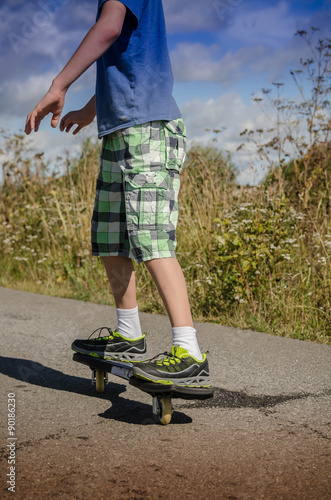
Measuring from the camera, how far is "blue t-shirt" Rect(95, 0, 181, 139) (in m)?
2.51

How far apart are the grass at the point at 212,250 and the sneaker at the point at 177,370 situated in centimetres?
179

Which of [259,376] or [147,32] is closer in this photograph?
[147,32]

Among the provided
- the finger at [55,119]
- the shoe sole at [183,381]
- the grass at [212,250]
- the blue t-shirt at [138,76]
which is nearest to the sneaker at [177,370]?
the shoe sole at [183,381]

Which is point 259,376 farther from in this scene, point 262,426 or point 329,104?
point 329,104

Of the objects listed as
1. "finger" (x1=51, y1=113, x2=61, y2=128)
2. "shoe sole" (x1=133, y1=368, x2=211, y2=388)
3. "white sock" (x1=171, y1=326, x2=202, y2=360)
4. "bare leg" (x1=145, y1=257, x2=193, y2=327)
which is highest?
"finger" (x1=51, y1=113, x2=61, y2=128)

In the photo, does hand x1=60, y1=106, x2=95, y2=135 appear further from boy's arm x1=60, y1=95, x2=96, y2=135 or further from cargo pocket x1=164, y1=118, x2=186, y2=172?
cargo pocket x1=164, y1=118, x2=186, y2=172

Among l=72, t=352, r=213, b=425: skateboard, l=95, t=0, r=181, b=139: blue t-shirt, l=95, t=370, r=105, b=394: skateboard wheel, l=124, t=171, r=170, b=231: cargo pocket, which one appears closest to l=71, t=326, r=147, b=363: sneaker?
l=95, t=370, r=105, b=394: skateboard wheel

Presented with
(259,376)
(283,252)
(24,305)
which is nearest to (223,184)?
(283,252)

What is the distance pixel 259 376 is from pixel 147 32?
1.84 metres

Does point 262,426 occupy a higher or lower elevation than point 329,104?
lower

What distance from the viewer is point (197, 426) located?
238cm

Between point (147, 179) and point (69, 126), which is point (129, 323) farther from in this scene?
point (69, 126)

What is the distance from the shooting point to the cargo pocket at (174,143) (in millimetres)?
2549

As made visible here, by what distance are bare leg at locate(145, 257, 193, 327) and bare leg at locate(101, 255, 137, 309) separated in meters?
0.32
